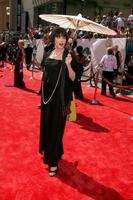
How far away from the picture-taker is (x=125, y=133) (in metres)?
7.84

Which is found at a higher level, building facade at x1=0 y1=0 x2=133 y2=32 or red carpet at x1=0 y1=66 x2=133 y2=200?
building facade at x1=0 y1=0 x2=133 y2=32

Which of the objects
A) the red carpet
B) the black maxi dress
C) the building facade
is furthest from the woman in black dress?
the building facade

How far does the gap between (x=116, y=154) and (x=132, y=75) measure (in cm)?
779

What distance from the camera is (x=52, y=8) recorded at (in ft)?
121

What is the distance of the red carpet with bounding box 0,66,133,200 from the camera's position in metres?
4.81

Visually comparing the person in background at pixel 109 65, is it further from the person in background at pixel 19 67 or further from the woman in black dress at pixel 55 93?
the woman in black dress at pixel 55 93

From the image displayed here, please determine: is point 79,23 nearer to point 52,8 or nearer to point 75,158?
point 75,158

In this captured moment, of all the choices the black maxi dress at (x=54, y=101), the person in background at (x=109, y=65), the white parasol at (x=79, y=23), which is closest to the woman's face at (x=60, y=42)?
the black maxi dress at (x=54, y=101)

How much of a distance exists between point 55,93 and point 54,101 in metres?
0.12

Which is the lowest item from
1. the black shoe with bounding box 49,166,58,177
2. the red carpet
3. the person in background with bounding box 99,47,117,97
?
the red carpet

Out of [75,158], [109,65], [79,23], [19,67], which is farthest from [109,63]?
[75,158]

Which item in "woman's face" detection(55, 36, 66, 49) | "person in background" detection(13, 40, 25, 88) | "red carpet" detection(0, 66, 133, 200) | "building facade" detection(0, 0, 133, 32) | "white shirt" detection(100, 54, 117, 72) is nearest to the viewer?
"red carpet" detection(0, 66, 133, 200)

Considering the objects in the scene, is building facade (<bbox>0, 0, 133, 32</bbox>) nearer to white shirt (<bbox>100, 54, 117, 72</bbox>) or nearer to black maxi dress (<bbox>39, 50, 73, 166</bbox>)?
white shirt (<bbox>100, 54, 117, 72</bbox>)

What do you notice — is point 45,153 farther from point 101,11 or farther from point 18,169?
point 101,11
